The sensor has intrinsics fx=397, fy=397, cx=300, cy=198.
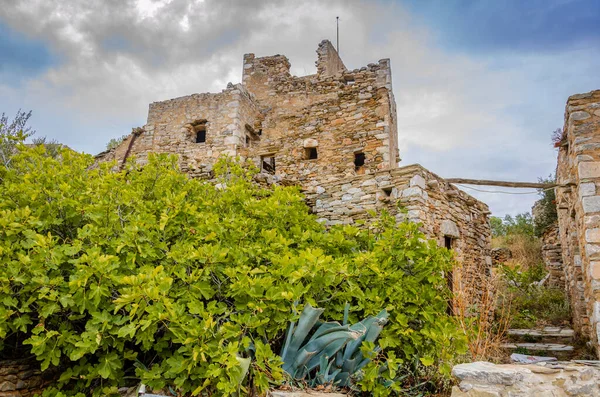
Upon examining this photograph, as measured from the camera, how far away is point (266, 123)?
1153 cm

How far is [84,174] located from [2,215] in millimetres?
1192

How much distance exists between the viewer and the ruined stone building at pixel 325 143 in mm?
5902

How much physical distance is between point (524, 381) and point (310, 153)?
7.33 m

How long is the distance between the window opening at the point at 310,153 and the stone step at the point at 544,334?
5.58 m

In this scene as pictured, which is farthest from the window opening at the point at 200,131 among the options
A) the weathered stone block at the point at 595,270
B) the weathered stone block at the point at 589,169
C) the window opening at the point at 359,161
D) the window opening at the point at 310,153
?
the weathered stone block at the point at 595,270

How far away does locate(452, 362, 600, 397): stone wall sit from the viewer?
3.14 metres

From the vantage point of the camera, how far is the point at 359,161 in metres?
9.52

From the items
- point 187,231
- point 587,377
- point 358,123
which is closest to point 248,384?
point 187,231

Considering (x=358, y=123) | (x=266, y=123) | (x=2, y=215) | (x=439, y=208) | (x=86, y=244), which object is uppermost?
(x=266, y=123)

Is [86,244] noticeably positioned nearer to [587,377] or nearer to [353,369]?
[353,369]

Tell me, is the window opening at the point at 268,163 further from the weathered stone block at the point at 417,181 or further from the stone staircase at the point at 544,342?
the stone staircase at the point at 544,342

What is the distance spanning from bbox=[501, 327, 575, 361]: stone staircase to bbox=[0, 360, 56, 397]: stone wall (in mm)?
5498

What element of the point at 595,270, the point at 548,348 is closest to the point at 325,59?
the point at 548,348

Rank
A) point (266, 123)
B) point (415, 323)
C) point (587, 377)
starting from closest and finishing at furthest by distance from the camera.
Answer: point (587, 377) < point (415, 323) < point (266, 123)
